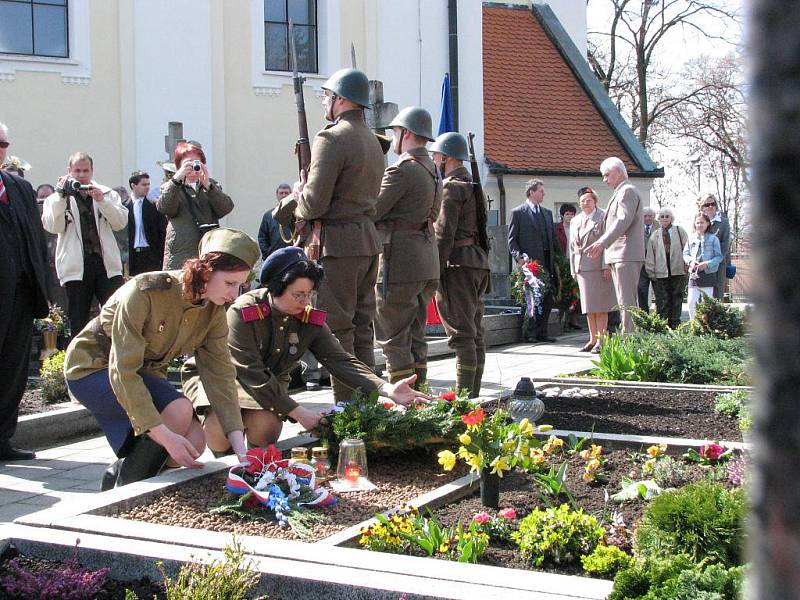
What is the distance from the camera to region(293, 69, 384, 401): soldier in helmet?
6426 millimetres

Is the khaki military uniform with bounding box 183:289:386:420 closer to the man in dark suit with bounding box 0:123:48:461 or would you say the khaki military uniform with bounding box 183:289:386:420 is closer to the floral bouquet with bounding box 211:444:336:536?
the floral bouquet with bounding box 211:444:336:536

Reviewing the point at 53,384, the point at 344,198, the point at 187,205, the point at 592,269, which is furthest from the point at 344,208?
the point at 592,269

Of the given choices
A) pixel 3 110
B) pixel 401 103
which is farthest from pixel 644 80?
pixel 3 110

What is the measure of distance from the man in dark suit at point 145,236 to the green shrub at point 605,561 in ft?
23.5

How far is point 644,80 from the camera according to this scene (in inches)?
1380

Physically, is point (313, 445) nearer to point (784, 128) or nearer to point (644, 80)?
point (784, 128)

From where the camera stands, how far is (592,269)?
37.6 feet

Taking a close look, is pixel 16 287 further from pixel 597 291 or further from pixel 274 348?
pixel 597 291

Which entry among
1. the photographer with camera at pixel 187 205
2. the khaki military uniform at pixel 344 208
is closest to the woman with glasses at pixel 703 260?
the photographer with camera at pixel 187 205

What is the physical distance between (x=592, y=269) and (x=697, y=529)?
8.11 meters

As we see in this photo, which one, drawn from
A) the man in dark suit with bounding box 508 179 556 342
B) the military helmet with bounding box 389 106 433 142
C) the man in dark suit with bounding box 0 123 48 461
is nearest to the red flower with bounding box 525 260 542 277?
the man in dark suit with bounding box 508 179 556 342

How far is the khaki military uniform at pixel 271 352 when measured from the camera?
17.6 feet

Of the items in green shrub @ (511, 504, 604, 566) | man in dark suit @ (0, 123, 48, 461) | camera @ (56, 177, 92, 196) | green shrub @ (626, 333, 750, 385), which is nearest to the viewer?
green shrub @ (511, 504, 604, 566)

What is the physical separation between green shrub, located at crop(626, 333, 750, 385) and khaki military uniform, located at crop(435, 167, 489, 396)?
170 centimetres
